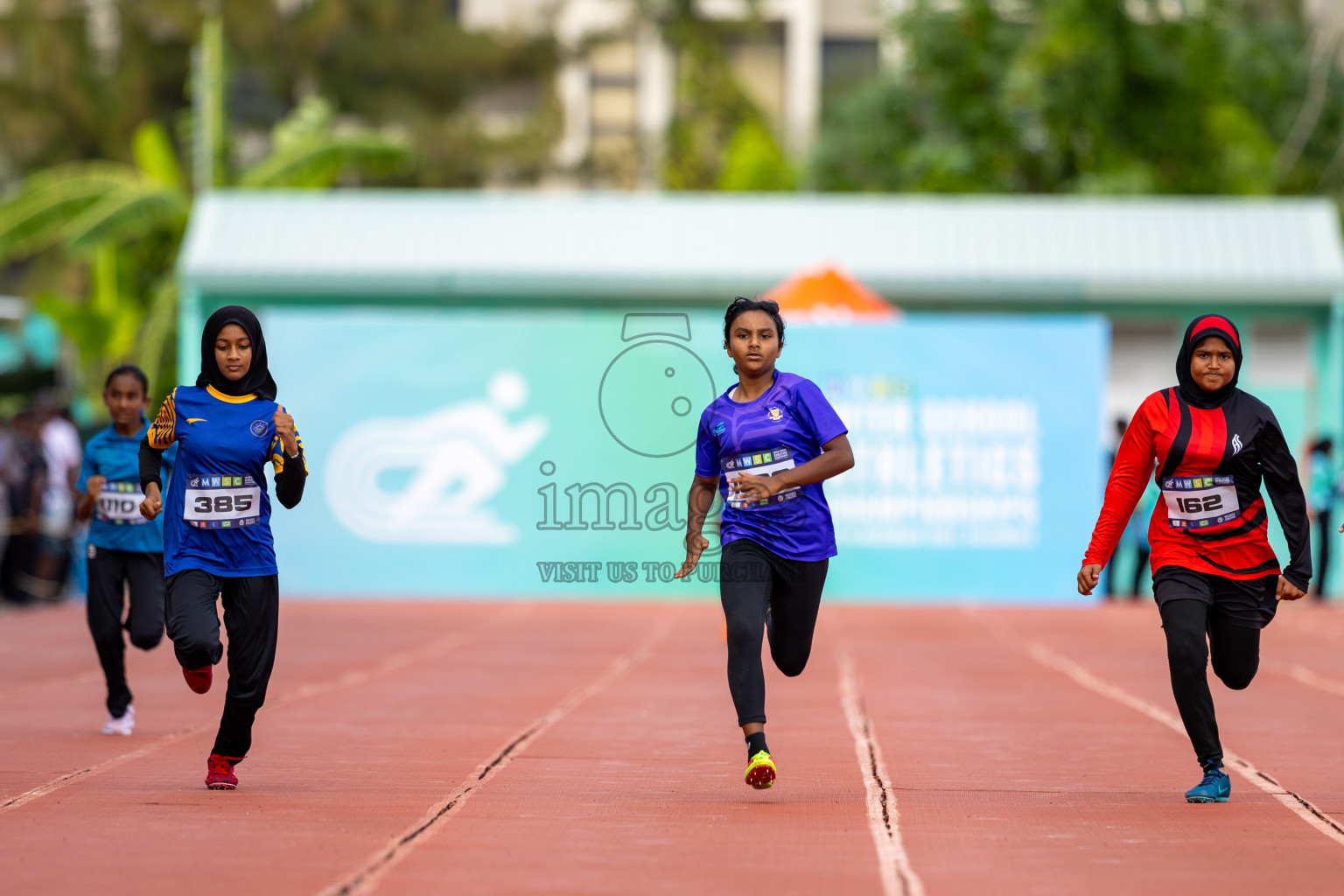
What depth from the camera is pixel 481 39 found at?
4800cm

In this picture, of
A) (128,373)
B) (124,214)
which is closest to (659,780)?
(128,373)

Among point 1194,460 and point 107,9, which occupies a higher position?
point 107,9

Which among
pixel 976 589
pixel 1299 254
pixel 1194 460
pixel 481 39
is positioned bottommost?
pixel 976 589

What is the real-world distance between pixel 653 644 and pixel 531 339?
5.72 metres

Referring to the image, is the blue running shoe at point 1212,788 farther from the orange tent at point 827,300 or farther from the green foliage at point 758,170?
the green foliage at point 758,170

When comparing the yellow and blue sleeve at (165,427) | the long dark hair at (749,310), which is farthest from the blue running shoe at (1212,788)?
the yellow and blue sleeve at (165,427)

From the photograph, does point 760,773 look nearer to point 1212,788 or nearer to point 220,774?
point 1212,788

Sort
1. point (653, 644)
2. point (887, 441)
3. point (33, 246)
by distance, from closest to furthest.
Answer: point (653, 644) < point (887, 441) < point (33, 246)

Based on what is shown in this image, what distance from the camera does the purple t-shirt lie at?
286 inches

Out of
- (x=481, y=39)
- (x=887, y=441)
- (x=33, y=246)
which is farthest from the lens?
(x=481, y=39)

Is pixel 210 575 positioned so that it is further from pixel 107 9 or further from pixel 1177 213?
pixel 107 9

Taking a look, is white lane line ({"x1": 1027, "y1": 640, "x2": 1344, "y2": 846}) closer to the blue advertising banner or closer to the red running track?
the red running track

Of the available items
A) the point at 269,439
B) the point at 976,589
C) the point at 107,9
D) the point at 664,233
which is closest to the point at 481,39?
the point at 107,9

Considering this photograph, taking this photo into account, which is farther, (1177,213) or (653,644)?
(1177,213)
